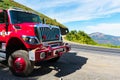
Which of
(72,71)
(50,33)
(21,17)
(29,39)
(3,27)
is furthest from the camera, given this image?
(21,17)

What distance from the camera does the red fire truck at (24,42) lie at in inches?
363

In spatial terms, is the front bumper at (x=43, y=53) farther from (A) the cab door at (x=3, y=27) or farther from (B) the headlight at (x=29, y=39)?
(A) the cab door at (x=3, y=27)

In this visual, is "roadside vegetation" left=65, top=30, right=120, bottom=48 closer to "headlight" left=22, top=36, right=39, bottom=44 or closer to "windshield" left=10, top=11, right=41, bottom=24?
"windshield" left=10, top=11, right=41, bottom=24

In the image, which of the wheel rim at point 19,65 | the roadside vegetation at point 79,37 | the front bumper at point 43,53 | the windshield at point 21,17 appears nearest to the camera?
the front bumper at point 43,53

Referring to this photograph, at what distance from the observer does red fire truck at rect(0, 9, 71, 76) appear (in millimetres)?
9211

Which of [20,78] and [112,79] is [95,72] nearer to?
[112,79]

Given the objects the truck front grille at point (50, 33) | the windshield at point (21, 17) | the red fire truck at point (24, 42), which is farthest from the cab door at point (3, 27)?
the truck front grille at point (50, 33)

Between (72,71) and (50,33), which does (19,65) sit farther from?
(72,71)

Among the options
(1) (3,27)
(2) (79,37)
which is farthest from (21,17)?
(2) (79,37)

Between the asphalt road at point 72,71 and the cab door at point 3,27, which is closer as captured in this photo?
the asphalt road at point 72,71

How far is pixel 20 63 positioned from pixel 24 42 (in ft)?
2.69

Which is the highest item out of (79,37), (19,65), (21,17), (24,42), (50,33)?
(21,17)

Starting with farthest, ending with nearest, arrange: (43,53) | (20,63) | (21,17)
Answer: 1. (21,17)
2. (20,63)
3. (43,53)

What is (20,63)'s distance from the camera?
368 inches
